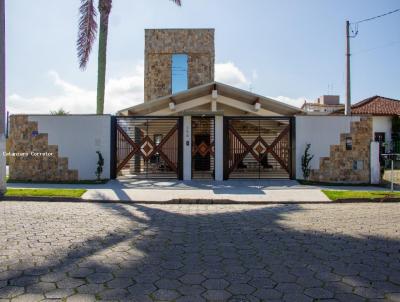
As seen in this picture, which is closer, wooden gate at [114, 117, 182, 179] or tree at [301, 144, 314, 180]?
tree at [301, 144, 314, 180]

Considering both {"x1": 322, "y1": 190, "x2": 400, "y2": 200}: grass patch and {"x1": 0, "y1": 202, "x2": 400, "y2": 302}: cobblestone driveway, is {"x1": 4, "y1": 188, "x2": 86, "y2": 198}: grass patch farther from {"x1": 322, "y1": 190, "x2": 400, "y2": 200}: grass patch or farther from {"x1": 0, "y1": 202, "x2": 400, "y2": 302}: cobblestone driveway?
{"x1": 322, "y1": 190, "x2": 400, "y2": 200}: grass patch

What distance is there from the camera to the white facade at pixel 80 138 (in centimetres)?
1534

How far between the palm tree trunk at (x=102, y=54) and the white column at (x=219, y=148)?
18.0 feet

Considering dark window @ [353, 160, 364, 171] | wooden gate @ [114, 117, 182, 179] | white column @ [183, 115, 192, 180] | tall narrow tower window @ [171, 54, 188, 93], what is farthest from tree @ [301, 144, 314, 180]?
tall narrow tower window @ [171, 54, 188, 93]

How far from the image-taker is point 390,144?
95.2 ft

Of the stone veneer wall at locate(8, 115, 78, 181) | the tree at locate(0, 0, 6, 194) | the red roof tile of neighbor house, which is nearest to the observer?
the tree at locate(0, 0, 6, 194)

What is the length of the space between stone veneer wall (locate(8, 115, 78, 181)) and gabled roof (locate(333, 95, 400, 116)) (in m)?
23.3

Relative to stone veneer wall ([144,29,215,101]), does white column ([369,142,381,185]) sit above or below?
below

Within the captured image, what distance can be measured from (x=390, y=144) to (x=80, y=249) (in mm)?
28177

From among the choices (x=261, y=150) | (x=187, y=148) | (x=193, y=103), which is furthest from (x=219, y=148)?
(x=193, y=103)

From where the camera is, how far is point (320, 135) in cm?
1548

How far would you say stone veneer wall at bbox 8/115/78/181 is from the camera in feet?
50.2

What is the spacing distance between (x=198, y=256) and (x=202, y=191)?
7.31 meters

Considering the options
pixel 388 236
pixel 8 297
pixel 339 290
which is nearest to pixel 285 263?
pixel 339 290
